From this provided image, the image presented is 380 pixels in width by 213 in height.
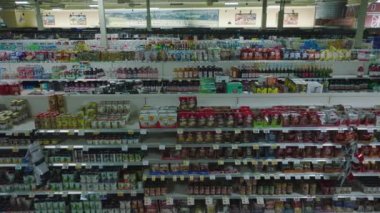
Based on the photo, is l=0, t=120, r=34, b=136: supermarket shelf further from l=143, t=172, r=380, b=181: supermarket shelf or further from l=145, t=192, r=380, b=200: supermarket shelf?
l=145, t=192, r=380, b=200: supermarket shelf

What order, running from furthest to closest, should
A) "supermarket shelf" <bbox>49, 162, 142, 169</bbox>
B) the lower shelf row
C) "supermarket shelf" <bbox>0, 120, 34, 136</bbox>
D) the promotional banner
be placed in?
1. the promotional banner
2. the lower shelf row
3. "supermarket shelf" <bbox>49, 162, 142, 169</bbox>
4. "supermarket shelf" <bbox>0, 120, 34, 136</bbox>

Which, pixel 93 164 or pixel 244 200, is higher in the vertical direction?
pixel 93 164

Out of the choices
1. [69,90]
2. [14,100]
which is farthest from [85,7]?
[14,100]

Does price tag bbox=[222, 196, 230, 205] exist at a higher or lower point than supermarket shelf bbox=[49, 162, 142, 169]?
lower

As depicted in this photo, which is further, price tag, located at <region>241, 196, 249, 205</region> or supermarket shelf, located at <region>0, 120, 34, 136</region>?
price tag, located at <region>241, 196, 249, 205</region>

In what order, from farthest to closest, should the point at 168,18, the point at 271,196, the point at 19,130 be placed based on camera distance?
the point at 168,18, the point at 271,196, the point at 19,130

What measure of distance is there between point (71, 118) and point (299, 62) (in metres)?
5.04

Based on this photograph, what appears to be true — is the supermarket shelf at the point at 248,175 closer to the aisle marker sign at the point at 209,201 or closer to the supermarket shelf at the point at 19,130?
the aisle marker sign at the point at 209,201

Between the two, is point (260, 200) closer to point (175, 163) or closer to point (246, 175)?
point (246, 175)

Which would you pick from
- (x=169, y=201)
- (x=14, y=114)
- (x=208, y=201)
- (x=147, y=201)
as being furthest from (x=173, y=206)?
(x=14, y=114)

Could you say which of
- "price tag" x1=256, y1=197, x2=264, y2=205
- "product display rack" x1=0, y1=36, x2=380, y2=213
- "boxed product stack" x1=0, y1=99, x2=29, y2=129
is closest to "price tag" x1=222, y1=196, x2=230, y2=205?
"product display rack" x1=0, y1=36, x2=380, y2=213

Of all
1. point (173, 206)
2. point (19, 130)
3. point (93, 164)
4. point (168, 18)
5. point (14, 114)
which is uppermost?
point (168, 18)

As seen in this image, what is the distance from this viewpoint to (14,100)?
4242 mm

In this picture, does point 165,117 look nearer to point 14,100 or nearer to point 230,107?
point 230,107
